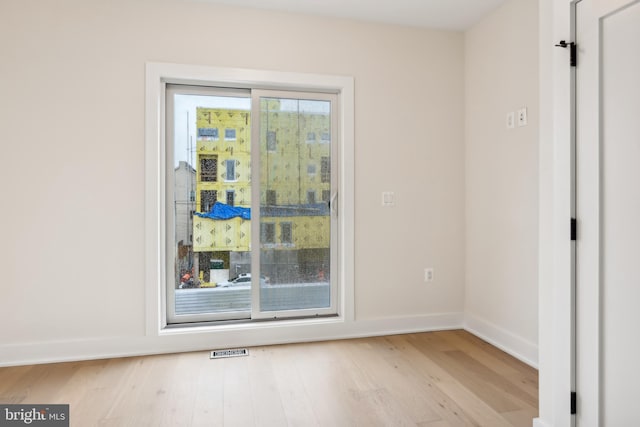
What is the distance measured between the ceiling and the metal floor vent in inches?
109

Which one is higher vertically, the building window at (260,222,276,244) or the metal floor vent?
the building window at (260,222,276,244)

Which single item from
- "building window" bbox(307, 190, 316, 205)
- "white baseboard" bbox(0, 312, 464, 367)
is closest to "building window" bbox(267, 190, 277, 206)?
"building window" bbox(307, 190, 316, 205)

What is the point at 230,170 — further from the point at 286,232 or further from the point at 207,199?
the point at 286,232

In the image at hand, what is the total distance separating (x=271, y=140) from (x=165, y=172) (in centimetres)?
93

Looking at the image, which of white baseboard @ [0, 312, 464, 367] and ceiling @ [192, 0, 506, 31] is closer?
white baseboard @ [0, 312, 464, 367]

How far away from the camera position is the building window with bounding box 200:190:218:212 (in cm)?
308

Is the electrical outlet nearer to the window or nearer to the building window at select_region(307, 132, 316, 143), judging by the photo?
the building window at select_region(307, 132, 316, 143)

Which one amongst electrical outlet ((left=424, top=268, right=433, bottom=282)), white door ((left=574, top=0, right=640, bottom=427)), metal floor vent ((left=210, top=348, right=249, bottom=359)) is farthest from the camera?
electrical outlet ((left=424, top=268, right=433, bottom=282))

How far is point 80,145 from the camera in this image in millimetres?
2664

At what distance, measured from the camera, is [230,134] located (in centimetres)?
312

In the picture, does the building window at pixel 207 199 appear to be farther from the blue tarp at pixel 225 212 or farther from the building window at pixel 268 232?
the building window at pixel 268 232

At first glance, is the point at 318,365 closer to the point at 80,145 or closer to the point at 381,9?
the point at 80,145

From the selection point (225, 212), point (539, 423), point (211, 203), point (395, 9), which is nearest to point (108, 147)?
point (211, 203)

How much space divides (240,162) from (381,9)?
1.75 metres
